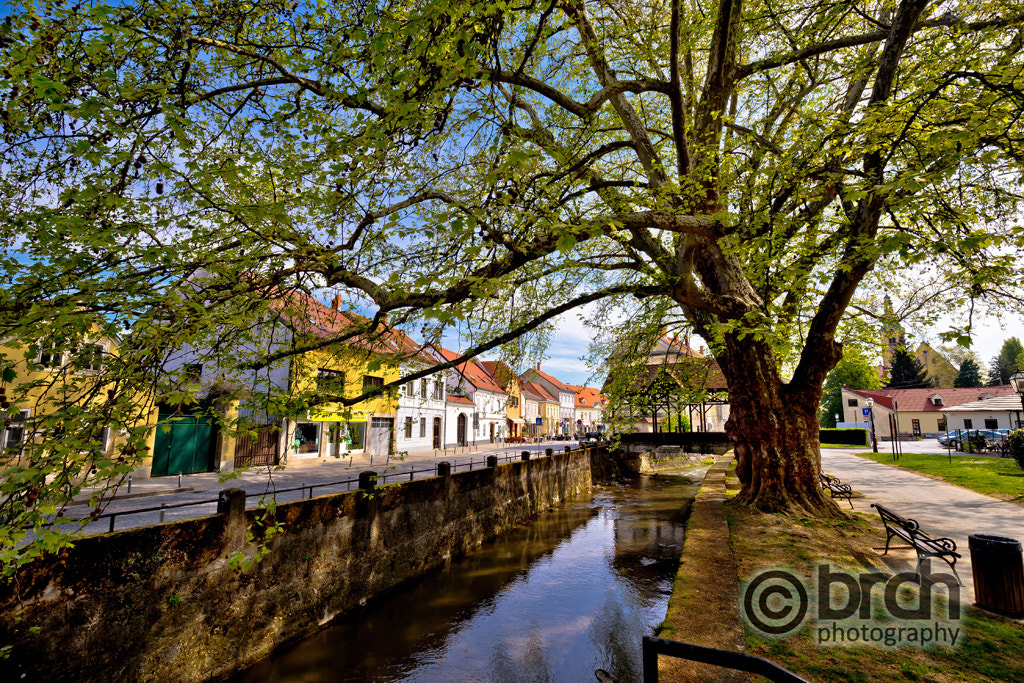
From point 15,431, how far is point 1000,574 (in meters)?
14.6

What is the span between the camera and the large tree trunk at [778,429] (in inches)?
461

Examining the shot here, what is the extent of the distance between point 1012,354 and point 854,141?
104894 millimetres

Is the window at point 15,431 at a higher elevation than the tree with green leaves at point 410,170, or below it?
below

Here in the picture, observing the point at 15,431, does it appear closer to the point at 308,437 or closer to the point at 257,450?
the point at 257,450

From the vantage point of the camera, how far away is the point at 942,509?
12086mm

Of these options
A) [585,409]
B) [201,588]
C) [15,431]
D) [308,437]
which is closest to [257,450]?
[308,437]

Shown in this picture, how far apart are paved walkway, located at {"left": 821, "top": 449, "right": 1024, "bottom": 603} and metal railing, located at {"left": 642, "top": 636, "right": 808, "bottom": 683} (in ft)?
A: 23.8

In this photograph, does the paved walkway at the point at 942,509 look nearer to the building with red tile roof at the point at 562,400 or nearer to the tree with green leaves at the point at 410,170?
the tree with green leaves at the point at 410,170

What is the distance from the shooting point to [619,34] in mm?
10297

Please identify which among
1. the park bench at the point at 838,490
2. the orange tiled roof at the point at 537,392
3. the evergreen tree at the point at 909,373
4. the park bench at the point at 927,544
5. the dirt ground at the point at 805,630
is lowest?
the dirt ground at the point at 805,630

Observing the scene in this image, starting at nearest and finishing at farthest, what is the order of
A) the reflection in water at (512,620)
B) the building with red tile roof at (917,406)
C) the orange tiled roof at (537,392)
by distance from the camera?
the reflection in water at (512,620) → the building with red tile roof at (917,406) → the orange tiled roof at (537,392)

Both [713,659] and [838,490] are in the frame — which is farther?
[838,490]

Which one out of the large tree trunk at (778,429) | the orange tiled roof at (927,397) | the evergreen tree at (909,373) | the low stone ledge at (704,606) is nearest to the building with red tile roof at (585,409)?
the orange tiled roof at (927,397)

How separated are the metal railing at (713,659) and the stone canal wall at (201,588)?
3.85 meters
